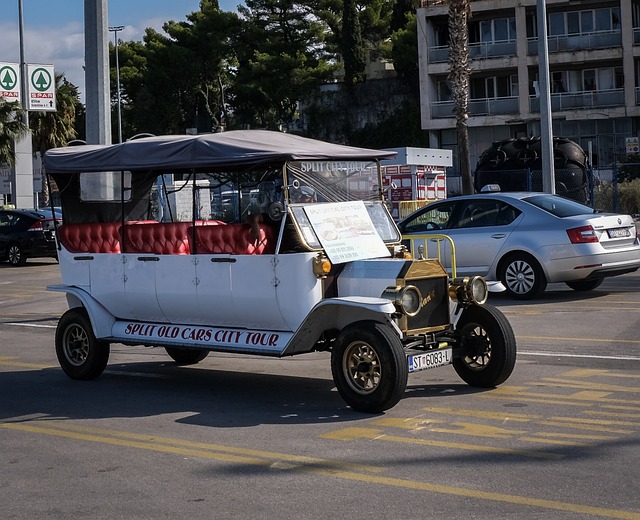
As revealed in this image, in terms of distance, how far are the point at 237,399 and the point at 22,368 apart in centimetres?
329

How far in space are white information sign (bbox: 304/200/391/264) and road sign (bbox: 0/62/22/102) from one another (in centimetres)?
3819

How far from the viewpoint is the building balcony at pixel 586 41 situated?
51.0 m

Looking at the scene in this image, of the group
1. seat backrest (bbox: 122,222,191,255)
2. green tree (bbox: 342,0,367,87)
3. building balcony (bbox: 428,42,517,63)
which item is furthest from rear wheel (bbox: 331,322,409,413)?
green tree (bbox: 342,0,367,87)

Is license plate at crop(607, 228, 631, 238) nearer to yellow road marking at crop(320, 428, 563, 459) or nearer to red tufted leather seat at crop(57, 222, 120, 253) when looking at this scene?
red tufted leather seat at crop(57, 222, 120, 253)

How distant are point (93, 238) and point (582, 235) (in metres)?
7.57

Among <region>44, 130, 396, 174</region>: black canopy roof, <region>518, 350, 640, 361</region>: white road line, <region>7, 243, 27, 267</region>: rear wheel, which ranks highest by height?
<region>44, 130, 396, 174</region>: black canopy roof

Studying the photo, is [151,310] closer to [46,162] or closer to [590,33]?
[46,162]

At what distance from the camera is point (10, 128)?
4428 centimetres

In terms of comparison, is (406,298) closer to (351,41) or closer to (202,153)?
(202,153)

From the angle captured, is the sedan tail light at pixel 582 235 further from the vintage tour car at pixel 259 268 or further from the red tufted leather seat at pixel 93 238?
the red tufted leather seat at pixel 93 238

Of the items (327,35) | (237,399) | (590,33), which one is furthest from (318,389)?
(327,35)

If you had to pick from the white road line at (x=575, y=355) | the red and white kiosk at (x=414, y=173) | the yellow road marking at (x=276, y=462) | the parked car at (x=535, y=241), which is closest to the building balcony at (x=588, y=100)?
the red and white kiosk at (x=414, y=173)

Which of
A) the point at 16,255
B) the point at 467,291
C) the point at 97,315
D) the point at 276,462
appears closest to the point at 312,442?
the point at 276,462

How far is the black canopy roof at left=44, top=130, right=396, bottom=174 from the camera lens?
907cm
